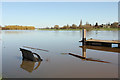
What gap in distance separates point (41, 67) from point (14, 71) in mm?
2056

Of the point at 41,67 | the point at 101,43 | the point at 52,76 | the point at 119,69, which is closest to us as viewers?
the point at 52,76

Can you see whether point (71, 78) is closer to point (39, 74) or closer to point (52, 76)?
point (52, 76)

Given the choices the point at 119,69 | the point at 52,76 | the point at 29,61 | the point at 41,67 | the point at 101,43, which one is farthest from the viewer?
the point at 101,43

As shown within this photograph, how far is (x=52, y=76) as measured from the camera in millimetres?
7707

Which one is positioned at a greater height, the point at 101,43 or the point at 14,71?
the point at 101,43

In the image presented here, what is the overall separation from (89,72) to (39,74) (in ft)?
11.6

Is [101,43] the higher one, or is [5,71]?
[101,43]

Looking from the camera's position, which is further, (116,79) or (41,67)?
(41,67)

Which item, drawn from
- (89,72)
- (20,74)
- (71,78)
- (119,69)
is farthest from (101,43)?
(20,74)

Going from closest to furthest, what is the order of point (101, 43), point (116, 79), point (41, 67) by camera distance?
1. point (116, 79)
2. point (41, 67)
3. point (101, 43)

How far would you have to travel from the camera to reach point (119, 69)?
863 cm

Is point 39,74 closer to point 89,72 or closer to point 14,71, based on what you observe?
point 14,71

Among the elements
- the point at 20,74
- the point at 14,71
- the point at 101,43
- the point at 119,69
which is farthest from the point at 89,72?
the point at 101,43

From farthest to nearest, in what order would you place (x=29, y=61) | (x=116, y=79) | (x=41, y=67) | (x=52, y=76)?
1. (x=29, y=61)
2. (x=41, y=67)
3. (x=52, y=76)
4. (x=116, y=79)
